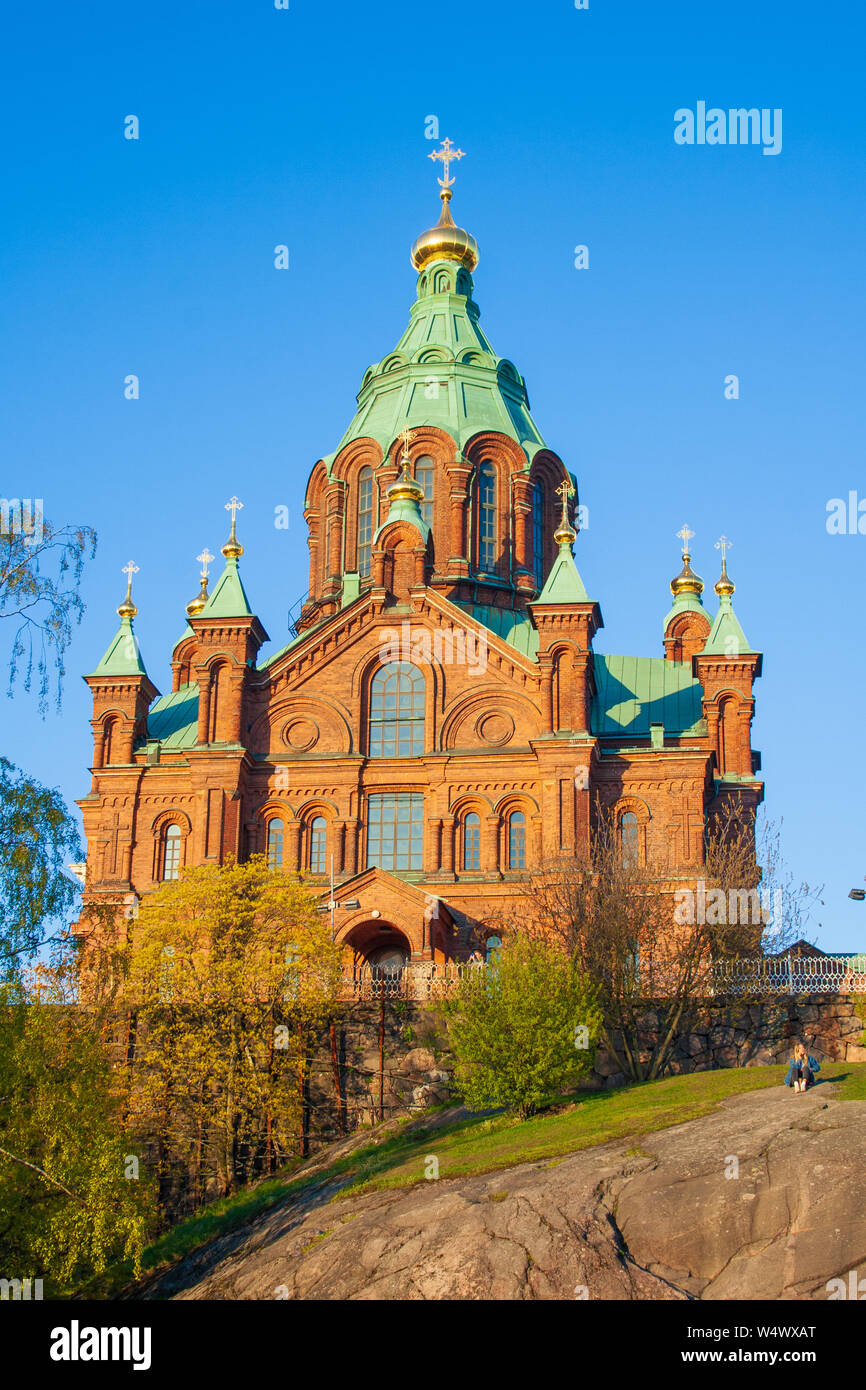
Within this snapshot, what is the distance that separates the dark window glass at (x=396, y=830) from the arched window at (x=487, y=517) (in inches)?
466

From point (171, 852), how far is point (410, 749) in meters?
7.91

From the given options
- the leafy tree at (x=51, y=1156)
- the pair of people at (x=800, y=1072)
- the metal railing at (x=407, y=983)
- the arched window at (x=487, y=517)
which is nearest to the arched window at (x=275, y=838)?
the metal railing at (x=407, y=983)

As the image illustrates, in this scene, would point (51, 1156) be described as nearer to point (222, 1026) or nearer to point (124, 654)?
point (222, 1026)

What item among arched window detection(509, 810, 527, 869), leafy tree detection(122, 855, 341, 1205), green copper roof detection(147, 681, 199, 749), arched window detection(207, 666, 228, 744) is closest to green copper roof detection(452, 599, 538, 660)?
arched window detection(509, 810, 527, 869)

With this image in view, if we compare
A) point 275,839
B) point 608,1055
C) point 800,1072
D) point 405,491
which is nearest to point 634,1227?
point 800,1072

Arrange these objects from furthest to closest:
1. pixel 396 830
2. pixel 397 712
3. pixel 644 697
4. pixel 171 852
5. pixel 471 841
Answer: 1. pixel 644 697
2. pixel 397 712
3. pixel 171 852
4. pixel 396 830
5. pixel 471 841

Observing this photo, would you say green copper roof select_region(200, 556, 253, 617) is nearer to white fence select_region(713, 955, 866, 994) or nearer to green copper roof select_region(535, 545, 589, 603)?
green copper roof select_region(535, 545, 589, 603)

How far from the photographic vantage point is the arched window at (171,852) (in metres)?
56.2

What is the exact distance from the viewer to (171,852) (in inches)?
2224

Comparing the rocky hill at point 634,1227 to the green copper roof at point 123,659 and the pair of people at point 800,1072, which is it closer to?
the pair of people at point 800,1072

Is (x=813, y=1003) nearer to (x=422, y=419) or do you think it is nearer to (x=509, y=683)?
(x=509, y=683)

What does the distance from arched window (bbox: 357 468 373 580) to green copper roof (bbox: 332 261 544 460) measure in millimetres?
1415

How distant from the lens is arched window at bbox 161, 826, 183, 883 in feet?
184
